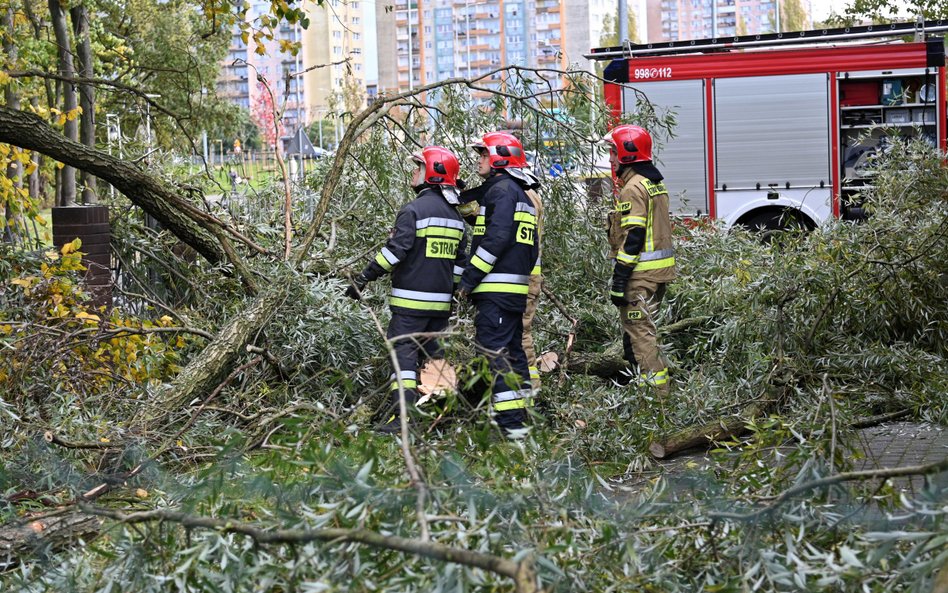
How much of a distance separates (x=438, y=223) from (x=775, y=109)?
831 centimetres

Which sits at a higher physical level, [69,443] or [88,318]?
[88,318]

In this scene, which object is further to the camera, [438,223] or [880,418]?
[438,223]

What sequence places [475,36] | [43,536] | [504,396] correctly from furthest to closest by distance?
[475,36] < [504,396] < [43,536]

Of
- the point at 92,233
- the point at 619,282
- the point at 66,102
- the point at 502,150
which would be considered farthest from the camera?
the point at 66,102

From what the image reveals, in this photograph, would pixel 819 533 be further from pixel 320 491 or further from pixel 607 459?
pixel 607 459

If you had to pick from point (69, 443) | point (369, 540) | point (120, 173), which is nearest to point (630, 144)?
point (120, 173)

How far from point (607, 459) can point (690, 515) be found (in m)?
2.67

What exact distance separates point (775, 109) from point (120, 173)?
887 centimetres

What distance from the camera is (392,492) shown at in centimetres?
295

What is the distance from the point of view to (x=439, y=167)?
6965 mm

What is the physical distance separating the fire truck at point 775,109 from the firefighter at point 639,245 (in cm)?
588

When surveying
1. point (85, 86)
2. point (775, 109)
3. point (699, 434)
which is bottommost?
point (699, 434)

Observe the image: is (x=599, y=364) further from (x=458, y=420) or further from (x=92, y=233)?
(x=92, y=233)

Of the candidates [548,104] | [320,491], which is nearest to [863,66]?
[548,104]
